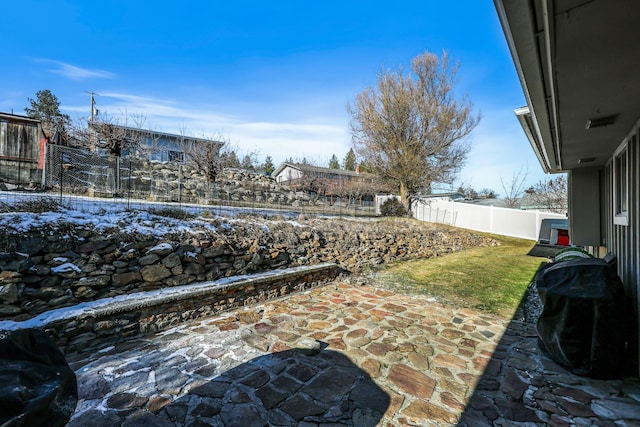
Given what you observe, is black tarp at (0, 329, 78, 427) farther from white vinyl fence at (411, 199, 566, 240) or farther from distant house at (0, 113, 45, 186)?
white vinyl fence at (411, 199, 566, 240)

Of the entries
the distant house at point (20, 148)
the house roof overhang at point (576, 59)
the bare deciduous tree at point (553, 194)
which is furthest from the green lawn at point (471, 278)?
the distant house at point (20, 148)

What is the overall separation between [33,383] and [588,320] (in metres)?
3.74

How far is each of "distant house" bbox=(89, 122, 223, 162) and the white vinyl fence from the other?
40.9 feet

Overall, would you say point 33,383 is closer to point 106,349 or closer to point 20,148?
point 106,349

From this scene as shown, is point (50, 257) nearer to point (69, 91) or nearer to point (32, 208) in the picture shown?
point (32, 208)

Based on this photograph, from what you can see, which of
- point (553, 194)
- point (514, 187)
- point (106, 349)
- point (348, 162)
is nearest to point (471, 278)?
point (106, 349)

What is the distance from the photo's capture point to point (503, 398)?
2318 millimetres

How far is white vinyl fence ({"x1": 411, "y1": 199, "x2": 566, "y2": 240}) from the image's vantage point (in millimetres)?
13477

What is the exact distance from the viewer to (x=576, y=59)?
1.61 m

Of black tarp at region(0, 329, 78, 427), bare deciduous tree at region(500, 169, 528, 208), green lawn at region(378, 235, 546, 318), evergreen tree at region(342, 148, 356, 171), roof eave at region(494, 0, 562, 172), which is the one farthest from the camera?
evergreen tree at region(342, 148, 356, 171)

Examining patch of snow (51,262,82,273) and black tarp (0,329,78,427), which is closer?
black tarp (0,329,78,427)

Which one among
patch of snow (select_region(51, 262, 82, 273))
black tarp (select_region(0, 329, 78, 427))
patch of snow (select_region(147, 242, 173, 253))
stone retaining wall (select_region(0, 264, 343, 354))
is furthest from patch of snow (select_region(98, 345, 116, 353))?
black tarp (select_region(0, 329, 78, 427))

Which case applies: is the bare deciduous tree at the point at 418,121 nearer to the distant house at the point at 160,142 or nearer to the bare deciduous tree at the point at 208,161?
the distant house at the point at 160,142

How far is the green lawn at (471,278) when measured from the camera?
489 cm
